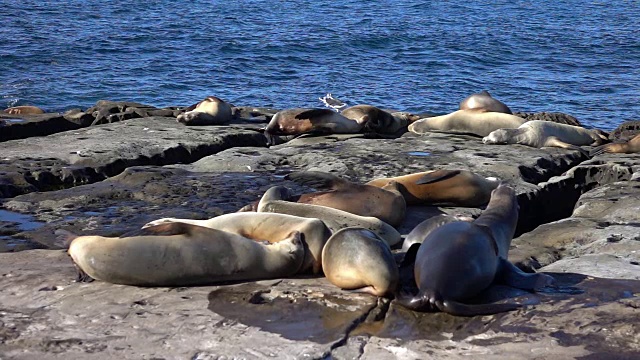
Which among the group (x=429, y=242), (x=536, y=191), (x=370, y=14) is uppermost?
(x=429, y=242)

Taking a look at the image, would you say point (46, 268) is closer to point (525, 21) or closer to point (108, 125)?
point (108, 125)

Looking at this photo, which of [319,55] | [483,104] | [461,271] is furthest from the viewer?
[319,55]

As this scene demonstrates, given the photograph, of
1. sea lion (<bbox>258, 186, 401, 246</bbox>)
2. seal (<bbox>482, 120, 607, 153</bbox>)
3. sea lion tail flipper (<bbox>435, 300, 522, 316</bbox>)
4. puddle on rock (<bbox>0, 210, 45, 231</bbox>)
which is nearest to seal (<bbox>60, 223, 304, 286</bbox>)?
sea lion (<bbox>258, 186, 401, 246</bbox>)

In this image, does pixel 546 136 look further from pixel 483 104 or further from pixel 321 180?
pixel 321 180

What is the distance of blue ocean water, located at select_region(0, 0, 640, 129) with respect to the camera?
680 inches

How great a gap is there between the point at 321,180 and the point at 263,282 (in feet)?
5.64

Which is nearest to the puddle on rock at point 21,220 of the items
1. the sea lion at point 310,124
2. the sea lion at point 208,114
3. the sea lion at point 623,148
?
the sea lion at point 310,124

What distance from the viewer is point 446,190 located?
6664 mm

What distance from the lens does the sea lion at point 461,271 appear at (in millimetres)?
4422

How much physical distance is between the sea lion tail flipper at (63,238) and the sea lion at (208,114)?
4.28 meters

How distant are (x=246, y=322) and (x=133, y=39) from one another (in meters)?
19.4

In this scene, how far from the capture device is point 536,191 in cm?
727

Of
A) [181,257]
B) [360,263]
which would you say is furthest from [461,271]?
[181,257]

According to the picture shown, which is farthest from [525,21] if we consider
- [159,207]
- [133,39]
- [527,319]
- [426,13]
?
[527,319]
